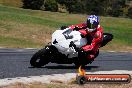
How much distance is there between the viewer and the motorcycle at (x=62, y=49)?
12906 mm

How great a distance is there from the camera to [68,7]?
91.3 metres

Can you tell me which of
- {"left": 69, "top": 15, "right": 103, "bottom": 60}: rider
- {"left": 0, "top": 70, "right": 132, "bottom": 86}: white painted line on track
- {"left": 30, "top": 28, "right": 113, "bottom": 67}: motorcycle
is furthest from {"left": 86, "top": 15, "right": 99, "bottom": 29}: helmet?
{"left": 0, "top": 70, "right": 132, "bottom": 86}: white painted line on track

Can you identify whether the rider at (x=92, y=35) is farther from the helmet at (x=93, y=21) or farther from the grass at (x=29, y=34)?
the grass at (x=29, y=34)

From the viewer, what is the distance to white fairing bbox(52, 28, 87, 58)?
1291 centimetres

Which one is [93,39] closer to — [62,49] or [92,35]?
[92,35]

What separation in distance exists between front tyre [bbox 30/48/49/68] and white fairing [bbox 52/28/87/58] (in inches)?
17.3

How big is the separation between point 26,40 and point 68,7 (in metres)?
60.8

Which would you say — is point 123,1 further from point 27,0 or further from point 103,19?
point 103,19

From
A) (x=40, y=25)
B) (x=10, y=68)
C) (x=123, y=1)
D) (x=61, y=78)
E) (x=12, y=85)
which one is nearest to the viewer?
(x=12, y=85)

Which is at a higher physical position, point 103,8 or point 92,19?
point 92,19

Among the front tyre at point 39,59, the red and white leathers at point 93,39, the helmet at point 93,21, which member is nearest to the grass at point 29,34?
the front tyre at point 39,59

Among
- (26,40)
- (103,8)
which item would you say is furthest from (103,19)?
(103,8)

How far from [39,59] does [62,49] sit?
0.74 meters

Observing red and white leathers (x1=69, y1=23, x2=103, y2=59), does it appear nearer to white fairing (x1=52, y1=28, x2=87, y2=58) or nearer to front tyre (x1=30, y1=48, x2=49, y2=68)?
white fairing (x1=52, y1=28, x2=87, y2=58)
